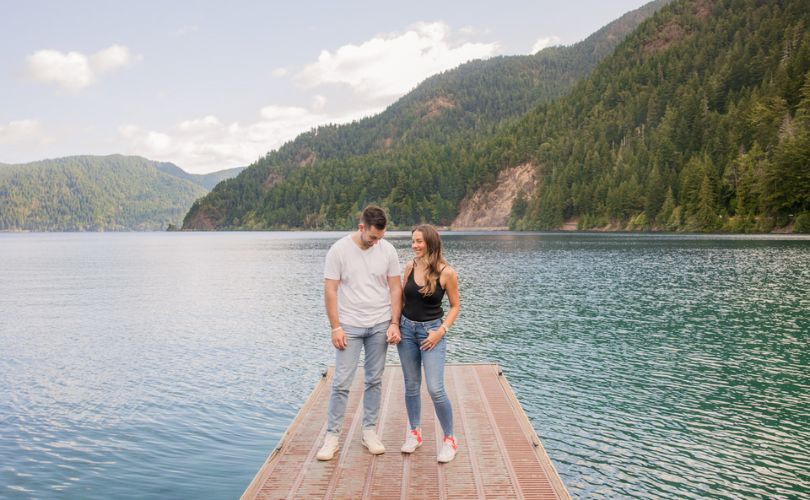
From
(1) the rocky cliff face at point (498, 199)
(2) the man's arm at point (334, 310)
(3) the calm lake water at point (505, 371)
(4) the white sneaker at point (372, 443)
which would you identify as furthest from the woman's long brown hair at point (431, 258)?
(1) the rocky cliff face at point (498, 199)

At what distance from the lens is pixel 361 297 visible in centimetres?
765

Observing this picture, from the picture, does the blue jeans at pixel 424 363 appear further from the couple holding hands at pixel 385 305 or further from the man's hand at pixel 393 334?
the man's hand at pixel 393 334

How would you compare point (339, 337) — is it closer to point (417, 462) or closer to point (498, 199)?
point (417, 462)

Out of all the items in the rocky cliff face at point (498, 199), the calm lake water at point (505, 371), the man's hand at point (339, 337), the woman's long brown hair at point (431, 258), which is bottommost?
the calm lake water at point (505, 371)

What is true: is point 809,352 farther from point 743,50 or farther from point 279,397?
point 743,50

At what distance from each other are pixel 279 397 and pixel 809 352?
1657cm

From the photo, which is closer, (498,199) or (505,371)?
(505,371)

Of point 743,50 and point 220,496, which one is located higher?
point 743,50

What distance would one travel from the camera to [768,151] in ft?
334

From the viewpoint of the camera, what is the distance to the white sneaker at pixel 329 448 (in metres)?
7.93

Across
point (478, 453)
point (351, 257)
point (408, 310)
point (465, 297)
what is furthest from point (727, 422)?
point (465, 297)

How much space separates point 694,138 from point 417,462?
15020 cm

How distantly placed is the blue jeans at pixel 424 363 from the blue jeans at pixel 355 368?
11.1 inches

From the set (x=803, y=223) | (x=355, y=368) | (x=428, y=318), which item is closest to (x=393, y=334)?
(x=428, y=318)
